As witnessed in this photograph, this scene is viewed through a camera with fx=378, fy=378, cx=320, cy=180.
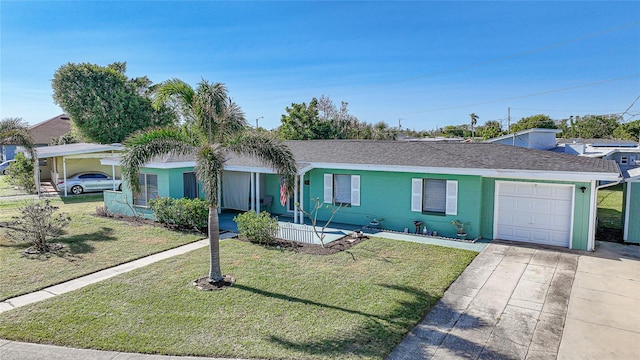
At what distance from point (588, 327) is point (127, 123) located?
36.5m

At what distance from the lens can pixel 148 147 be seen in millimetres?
9672

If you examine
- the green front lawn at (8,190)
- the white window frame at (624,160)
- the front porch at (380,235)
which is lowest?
the front porch at (380,235)

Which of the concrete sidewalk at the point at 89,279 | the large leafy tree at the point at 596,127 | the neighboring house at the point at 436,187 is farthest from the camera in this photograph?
the large leafy tree at the point at 596,127

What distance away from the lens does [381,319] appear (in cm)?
731

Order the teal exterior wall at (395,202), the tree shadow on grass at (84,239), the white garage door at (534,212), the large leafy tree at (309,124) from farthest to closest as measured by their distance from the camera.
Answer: the large leafy tree at (309,124), the teal exterior wall at (395,202), the white garage door at (534,212), the tree shadow on grass at (84,239)

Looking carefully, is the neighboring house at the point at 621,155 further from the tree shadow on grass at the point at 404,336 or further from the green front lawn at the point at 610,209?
the tree shadow on grass at the point at 404,336

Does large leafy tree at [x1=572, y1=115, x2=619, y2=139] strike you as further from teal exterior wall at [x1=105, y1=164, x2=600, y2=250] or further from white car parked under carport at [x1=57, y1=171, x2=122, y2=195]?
white car parked under carport at [x1=57, y1=171, x2=122, y2=195]

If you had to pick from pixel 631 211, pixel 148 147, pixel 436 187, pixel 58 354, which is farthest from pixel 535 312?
pixel 148 147

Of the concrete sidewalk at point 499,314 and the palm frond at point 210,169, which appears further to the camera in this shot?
the palm frond at point 210,169

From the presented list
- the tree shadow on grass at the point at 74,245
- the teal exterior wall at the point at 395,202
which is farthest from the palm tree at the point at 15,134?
the teal exterior wall at the point at 395,202

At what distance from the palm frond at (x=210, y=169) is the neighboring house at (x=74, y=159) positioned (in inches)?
616

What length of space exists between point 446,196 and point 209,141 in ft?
29.6

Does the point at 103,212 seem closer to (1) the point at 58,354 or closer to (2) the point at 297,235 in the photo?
(2) the point at 297,235

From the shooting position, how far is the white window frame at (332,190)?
16.0 meters
